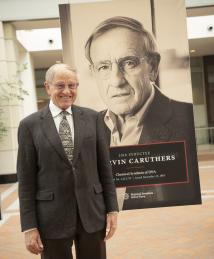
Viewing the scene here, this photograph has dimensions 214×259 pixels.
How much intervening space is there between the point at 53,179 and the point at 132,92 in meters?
2.43

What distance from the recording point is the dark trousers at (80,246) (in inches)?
84.9

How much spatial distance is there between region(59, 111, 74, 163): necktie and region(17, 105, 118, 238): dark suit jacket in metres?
0.03

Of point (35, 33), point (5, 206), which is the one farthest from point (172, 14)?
point (35, 33)

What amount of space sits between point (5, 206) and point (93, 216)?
19.2ft

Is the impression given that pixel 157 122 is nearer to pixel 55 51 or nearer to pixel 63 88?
pixel 63 88

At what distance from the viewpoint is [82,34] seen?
4.36 metres

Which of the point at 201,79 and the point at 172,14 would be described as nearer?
the point at 172,14

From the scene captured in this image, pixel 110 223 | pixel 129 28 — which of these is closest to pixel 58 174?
pixel 110 223

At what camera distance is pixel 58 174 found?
2064mm

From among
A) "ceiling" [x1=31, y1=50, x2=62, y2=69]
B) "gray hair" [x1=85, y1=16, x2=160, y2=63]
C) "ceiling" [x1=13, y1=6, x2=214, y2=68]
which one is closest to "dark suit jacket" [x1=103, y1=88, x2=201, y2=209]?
"gray hair" [x1=85, y1=16, x2=160, y2=63]

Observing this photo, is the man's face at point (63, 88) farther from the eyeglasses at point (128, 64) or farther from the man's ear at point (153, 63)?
the man's ear at point (153, 63)

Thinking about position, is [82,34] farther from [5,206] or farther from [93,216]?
[5,206]

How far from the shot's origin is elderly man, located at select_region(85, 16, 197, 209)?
4297mm

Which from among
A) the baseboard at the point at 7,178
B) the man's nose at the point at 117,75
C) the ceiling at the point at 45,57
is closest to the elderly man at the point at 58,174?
the man's nose at the point at 117,75
